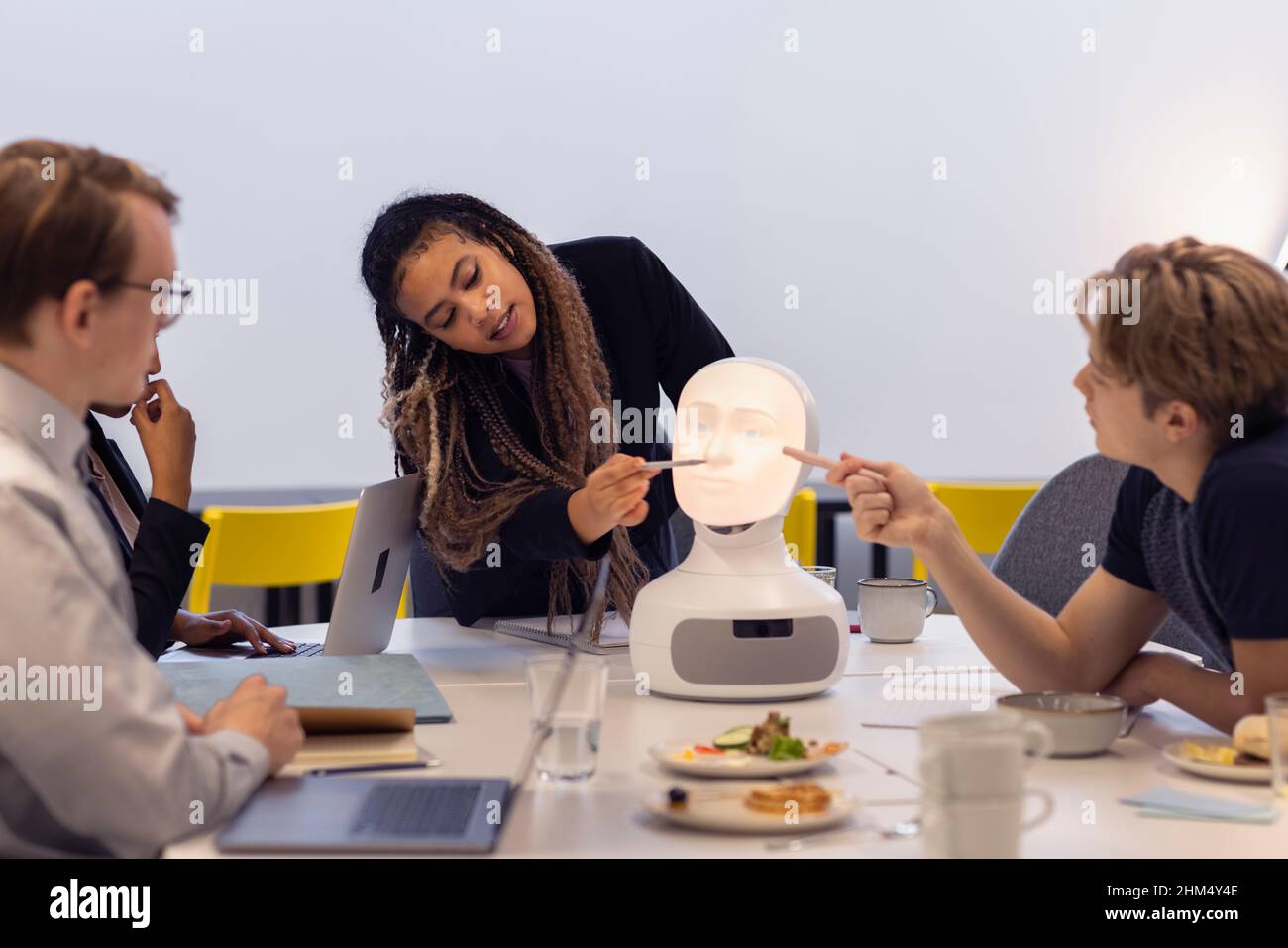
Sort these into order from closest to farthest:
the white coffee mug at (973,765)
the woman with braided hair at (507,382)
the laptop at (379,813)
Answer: the white coffee mug at (973,765), the laptop at (379,813), the woman with braided hair at (507,382)

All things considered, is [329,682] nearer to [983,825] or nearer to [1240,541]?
[983,825]

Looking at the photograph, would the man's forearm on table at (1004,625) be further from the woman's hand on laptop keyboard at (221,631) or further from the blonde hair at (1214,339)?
the woman's hand on laptop keyboard at (221,631)

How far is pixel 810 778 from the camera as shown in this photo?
132 centimetres

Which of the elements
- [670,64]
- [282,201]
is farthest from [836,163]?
[282,201]

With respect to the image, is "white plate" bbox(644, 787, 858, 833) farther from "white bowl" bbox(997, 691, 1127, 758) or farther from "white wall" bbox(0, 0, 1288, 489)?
"white wall" bbox(0, 0, 1288, 489)

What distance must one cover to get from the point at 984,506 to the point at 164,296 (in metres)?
2.59

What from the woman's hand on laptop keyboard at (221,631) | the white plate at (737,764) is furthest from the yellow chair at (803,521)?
the white plate at (737,764)

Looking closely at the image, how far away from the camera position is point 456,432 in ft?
7.55

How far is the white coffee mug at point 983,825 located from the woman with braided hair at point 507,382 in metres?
1.17

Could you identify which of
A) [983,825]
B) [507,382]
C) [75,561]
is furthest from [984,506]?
[75,561]

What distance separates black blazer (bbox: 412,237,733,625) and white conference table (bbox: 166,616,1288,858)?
348 mm

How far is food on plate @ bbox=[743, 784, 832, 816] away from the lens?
3.73 feet

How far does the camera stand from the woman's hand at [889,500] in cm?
172
